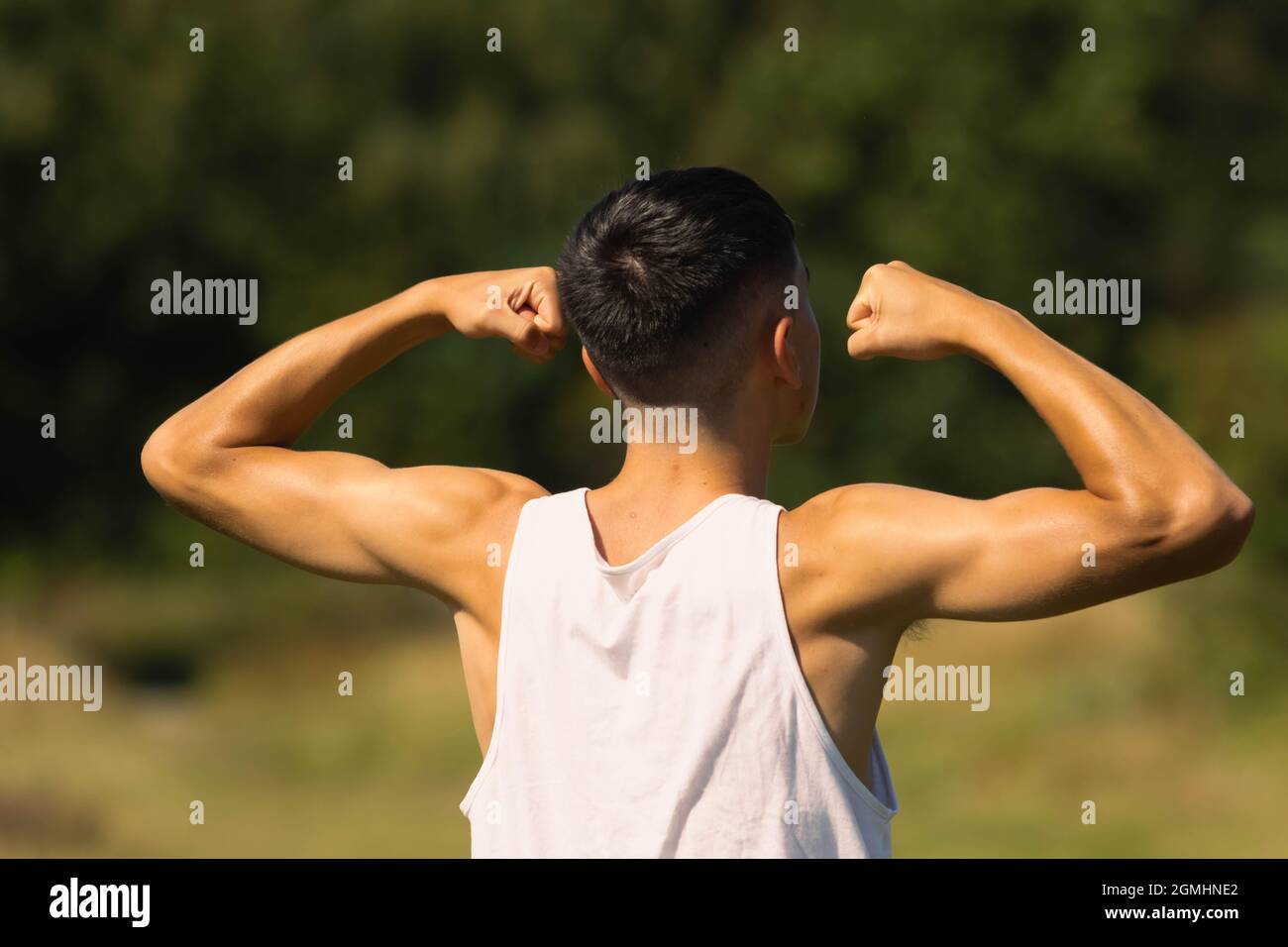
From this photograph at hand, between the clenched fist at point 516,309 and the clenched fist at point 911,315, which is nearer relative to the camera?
the clenched fist at point 911,315

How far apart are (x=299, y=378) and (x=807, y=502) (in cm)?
91

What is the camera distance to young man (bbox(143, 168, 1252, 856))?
2.01 m

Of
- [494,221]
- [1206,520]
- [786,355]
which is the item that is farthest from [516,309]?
[494,221]

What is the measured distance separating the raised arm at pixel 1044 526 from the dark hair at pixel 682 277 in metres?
0.28

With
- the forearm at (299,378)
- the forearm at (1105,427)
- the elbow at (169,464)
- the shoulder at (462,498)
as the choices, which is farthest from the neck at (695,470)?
the elbow at (169,464)

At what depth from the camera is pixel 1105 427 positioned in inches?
79.5

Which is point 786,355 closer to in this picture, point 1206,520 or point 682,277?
point 682,277

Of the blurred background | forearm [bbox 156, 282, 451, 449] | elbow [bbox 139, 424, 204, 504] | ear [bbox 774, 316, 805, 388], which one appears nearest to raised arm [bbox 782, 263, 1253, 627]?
ear [bbox 774, 316, 805, 388]

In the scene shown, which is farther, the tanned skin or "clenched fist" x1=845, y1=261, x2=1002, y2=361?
"clenched fist" x1=845, y1=261, x2=1002, y2=361

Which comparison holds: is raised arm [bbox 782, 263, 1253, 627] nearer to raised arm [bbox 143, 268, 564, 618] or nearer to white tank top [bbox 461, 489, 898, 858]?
white tank top [bbox 461, 489, 898, 858]

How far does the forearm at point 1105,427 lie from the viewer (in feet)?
6.49

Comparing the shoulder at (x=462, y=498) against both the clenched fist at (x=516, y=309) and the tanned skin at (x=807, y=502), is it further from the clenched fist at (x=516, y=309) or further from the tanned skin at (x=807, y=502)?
the clenched fist at (x=516, y=309)

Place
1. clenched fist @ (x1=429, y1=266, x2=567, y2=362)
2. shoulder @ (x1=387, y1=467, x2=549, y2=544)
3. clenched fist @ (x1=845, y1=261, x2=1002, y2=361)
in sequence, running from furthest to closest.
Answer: clenched fist @ (x1=429, y1=266, x2=567, y2=362) → shoulder @ (x1=387, y1=467, x2=549, y2=544) → clenched fist @ (x1=845, y1=261, x2=1002, y2=361)

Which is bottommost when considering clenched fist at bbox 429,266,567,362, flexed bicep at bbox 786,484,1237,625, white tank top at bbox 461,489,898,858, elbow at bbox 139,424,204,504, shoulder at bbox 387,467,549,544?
white tank top at bbox 461,489,898,858
